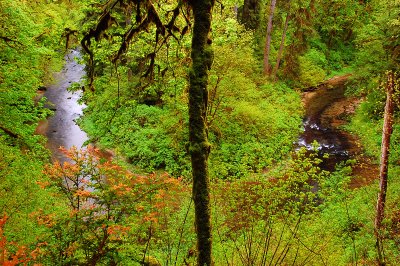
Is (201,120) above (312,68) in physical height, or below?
below

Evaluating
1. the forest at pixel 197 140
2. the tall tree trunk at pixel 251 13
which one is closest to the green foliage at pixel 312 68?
the forest at pixel 197 140

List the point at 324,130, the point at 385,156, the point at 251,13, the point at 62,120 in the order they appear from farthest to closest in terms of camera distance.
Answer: the point at 251,13
the point at 62,120
the point at 324,130
the point at 385,156

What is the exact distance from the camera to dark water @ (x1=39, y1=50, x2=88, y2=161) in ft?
59.1

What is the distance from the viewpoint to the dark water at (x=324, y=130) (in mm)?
17203

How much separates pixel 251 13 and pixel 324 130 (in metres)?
10.8

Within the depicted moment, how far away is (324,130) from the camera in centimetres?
1992

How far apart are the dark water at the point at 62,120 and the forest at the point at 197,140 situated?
151 mm

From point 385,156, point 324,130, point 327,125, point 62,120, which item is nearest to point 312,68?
point 327,125

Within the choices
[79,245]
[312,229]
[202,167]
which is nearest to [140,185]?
[79,245]

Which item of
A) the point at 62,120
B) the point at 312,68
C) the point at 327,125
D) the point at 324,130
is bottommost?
the point at 62,120

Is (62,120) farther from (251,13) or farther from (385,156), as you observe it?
(385,156)

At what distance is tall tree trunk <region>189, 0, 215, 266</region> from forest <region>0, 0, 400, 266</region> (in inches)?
0.5

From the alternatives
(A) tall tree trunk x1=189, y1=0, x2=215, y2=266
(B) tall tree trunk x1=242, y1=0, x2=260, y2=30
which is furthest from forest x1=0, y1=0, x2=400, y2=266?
(B) tall tree trunk x1=242, y1=0, x2=260, y2=30

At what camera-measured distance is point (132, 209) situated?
627 centimetres
